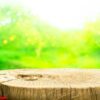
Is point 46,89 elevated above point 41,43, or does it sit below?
below

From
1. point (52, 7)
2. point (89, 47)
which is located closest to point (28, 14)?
point (52, 7)

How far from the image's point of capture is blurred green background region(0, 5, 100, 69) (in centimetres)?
533

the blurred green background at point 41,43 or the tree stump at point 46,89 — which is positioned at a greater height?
the blurred green background at point 41,43

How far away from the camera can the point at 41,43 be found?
5.34m

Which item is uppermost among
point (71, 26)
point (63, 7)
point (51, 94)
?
point (63, 7)

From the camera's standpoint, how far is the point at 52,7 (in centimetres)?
535

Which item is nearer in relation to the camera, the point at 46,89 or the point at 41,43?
the point at 46,89

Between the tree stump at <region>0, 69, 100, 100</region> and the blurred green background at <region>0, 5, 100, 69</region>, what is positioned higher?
the blurred green background at <region>0, 5, 100, 69</region>

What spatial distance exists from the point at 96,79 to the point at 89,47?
3203mm

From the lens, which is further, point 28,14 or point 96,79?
point 28,14

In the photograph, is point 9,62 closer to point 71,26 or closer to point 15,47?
point 15,47

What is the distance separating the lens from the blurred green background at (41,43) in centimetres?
533

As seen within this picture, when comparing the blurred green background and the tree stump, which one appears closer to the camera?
the tree stump

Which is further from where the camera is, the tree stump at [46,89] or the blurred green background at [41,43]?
the blurred green background at [41,43]
